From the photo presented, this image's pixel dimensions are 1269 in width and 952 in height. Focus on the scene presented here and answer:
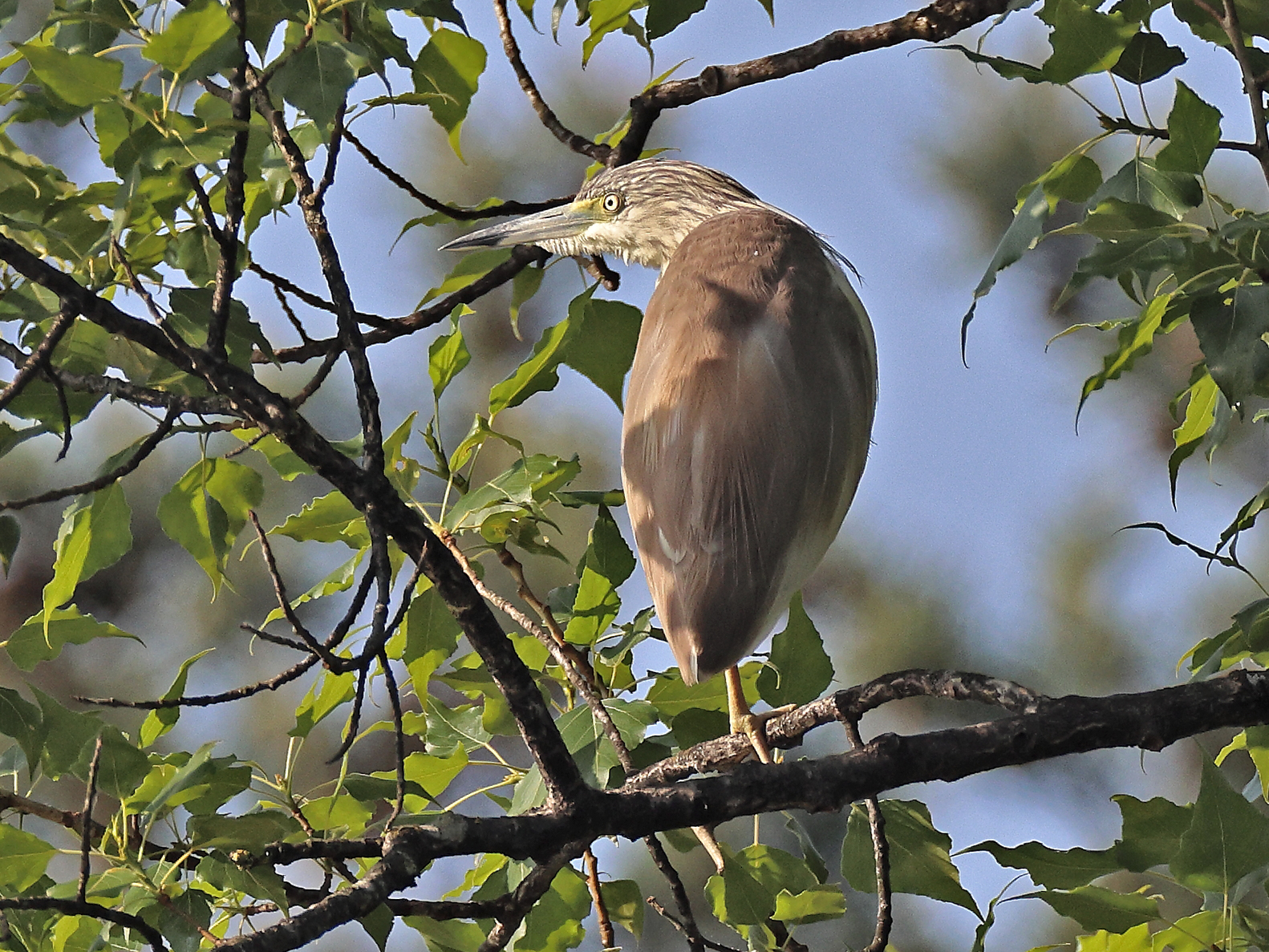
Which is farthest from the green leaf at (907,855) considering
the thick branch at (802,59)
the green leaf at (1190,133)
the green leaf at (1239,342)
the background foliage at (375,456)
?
the thick branch at (802,59)

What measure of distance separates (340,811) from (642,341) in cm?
54

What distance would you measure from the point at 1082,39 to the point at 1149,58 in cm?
13

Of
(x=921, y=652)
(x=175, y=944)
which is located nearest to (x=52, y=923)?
(x=175, y=944)

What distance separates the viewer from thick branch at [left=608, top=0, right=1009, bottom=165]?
1356mm

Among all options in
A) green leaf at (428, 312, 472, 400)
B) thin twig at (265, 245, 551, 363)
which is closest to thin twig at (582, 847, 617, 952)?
green leaf at (428, 312, 472, 400)

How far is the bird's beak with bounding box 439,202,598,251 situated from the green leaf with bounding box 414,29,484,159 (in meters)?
0.40

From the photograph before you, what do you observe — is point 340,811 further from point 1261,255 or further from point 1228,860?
point 1261,255

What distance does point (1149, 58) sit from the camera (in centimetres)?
96

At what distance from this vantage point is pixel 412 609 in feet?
3.30

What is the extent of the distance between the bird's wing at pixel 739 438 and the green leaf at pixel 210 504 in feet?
1.20

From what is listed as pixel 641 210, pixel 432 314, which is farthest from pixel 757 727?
pixel 641 210

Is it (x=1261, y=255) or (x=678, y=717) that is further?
(x=678, y=717)

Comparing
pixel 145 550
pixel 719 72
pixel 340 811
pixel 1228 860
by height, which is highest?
pixel 145 550

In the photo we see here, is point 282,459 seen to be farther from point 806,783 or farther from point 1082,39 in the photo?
point 1082,39
